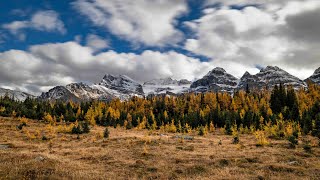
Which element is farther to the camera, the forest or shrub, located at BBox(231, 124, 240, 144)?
the forest

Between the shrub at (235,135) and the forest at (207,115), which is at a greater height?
the forest at (207,115)

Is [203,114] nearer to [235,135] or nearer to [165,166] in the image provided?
[235,135]

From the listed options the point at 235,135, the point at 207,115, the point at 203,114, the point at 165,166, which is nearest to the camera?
the point at 165,166

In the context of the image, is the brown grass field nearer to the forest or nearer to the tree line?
the forest

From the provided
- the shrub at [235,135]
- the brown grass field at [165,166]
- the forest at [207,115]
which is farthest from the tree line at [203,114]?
the brown grass field at [165,166]

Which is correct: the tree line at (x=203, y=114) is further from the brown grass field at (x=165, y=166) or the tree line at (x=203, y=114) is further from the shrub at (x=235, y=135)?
the brown grass field at (x=165, y=166)

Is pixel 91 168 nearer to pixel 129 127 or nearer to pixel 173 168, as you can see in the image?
pixel 173 168

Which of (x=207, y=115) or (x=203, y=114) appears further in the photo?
(x=203, y=114)

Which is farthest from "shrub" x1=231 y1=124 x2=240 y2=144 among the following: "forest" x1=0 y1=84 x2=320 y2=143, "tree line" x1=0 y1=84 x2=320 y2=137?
"tree line" x1=0 y1=84 x2=320 y2=137

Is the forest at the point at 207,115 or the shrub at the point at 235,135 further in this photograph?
the forest at the point at 207,115

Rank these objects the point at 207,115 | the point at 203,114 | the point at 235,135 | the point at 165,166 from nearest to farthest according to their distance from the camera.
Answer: the point at 165,166 < the point at 235,135 < the point at 207,115 < the point at 203,114

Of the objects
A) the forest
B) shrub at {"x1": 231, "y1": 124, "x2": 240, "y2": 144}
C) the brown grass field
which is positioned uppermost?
the forest

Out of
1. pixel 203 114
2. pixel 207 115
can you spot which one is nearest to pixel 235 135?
pixel 207 115

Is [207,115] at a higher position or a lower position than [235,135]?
higher
